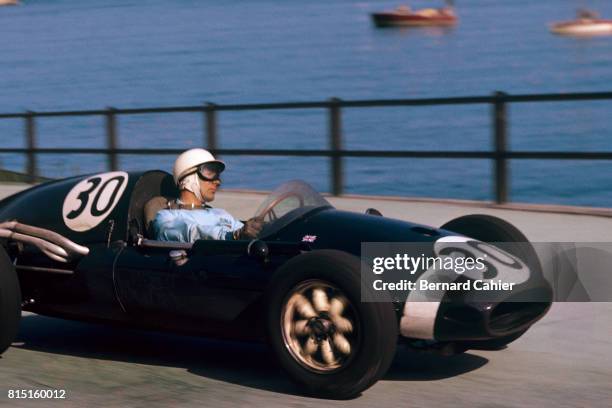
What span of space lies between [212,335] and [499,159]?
7345mm

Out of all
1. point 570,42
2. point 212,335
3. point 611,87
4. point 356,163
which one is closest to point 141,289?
point 212,335

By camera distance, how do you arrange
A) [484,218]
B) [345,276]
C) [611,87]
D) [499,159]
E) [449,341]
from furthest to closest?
[611,87] < [499,159] < [484,218] < [449,341] < [345,276]

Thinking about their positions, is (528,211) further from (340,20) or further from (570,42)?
(340,20)

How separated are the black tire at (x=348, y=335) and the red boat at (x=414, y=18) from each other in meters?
112

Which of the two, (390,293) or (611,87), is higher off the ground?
(390,293)

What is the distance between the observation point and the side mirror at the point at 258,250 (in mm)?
6578

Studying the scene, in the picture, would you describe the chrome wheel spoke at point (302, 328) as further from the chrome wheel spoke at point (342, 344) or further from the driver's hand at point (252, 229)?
the driver's hand at point (252, 229)

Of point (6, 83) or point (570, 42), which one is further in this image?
point (570, 42)

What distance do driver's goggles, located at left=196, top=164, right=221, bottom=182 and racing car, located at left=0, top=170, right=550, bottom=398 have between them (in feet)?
0.94

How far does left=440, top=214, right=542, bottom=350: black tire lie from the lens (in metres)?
7.04

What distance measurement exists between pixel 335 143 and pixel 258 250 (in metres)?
9.04

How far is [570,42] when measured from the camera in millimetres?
106000

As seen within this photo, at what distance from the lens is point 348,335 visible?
6.09 meters

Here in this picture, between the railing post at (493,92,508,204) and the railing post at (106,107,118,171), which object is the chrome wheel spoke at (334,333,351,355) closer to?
the railing post at (493,92,508,204)
